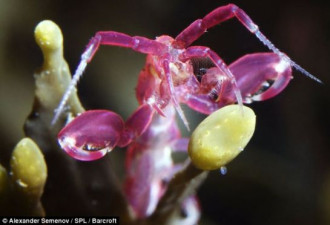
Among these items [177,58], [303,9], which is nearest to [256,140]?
[303,9]

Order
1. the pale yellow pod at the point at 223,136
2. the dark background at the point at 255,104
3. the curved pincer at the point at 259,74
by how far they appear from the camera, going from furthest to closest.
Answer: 1. the dark background at the point at 255,104
2. the curved pincer at the point at 259,74
3. the pale yellow pod at the point at 223,136

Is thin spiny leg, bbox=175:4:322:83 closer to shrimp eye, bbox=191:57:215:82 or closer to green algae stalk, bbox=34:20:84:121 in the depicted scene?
shrimp eye, bbox=191:57:215:82

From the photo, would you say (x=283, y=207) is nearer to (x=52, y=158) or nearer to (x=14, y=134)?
(x=52, y=158)

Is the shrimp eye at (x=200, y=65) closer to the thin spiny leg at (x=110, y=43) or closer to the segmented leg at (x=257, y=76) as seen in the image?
the thin spiny leg at (x=110, y=43)

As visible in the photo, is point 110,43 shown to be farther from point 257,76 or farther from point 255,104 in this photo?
point 255,104

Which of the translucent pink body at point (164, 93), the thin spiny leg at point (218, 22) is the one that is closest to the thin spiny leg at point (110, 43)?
the translucent pink body at point (164, 93)

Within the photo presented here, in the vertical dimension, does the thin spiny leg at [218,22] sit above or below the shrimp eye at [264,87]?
above

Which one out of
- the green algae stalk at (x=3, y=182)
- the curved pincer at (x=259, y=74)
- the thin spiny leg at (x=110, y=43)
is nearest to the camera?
the thin spiny leg at (x=110, y=43)
